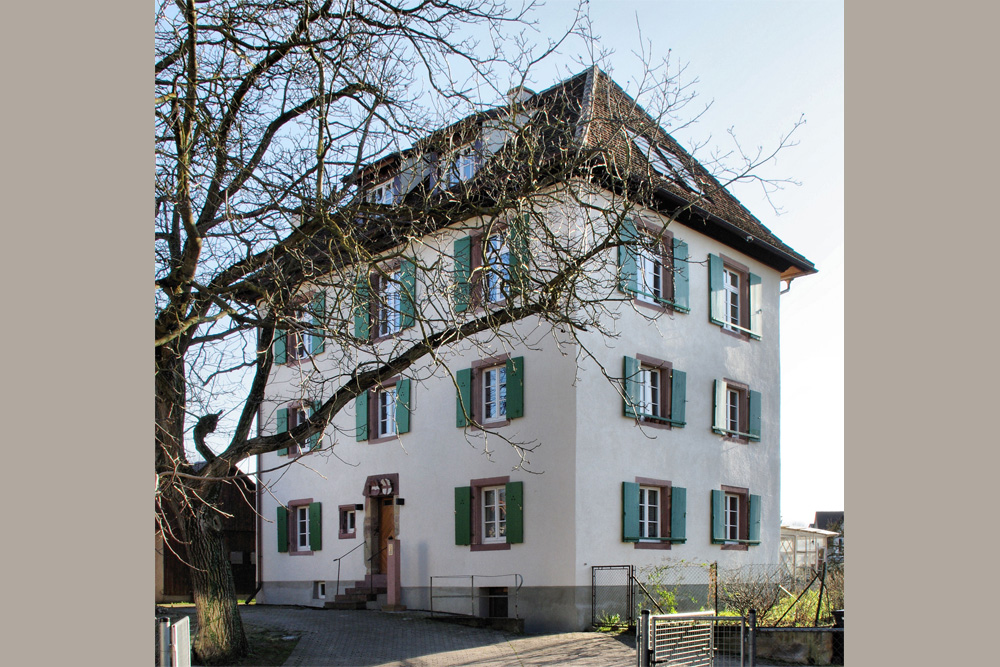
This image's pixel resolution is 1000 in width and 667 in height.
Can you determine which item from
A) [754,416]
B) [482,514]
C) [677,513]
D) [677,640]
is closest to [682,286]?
[754,416]

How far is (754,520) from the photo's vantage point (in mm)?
20469

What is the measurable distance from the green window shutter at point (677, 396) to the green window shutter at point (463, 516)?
4.23 m

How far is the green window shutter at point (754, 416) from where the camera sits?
68.4 ft

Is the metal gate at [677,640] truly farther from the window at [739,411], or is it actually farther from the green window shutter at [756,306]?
the green window shutter at [756,306]

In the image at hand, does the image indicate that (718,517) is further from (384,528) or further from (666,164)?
(666,164)

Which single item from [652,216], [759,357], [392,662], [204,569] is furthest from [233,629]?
[759,357]

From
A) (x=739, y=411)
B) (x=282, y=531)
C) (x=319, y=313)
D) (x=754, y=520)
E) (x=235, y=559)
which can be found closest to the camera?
(x=319, y=313)

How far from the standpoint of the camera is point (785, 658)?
45.8 feet

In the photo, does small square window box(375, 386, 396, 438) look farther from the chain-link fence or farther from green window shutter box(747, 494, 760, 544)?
green window shutter box(747, 494, 760, 544)

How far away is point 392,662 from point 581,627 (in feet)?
13.2

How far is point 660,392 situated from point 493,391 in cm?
327

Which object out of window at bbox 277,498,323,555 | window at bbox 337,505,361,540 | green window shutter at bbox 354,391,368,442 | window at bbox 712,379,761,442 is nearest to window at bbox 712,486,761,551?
window at bbox 712,379,761,442

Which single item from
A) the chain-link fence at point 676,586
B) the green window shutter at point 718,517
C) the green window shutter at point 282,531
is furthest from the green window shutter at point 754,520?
the green window shutter at point 282,531

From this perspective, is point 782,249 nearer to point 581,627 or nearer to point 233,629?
point 581,627
